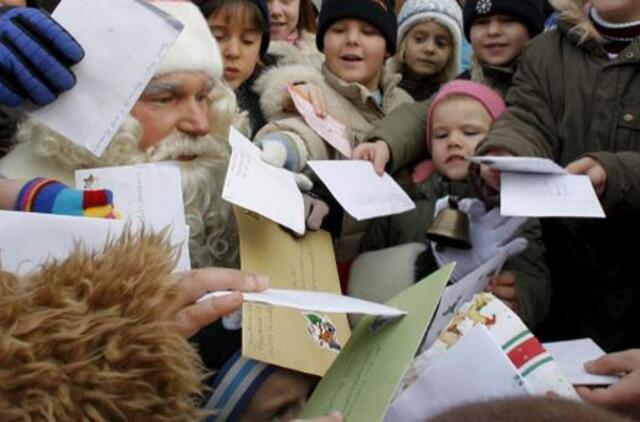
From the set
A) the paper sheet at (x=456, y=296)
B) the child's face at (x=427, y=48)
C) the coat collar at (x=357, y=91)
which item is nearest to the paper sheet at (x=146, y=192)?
the paper sheet at (x=456, y=296)

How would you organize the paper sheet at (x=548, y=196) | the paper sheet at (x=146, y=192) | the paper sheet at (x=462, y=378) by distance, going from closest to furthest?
the paper sheet at (x=462, y=378)
the paper sheet at (x=146, y=192)
the paper sheet at (x=548, y=196)

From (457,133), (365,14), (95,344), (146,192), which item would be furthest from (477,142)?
(95,344)

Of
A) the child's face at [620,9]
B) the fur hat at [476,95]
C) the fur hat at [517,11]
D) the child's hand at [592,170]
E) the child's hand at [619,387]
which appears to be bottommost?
the child's hand at [619,387]

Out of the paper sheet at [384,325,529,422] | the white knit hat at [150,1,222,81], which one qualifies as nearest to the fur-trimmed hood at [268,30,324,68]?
the white knit hat at [150,1,222,81]

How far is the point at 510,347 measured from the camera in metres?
1.28

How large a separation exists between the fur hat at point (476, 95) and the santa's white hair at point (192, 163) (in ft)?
2.31

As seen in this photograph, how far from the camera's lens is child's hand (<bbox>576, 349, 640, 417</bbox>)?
4.34 feet

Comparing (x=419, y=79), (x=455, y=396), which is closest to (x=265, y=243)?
(x=455, y=396)

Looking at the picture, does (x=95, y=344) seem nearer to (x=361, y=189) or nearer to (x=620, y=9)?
(x=361, y=189)

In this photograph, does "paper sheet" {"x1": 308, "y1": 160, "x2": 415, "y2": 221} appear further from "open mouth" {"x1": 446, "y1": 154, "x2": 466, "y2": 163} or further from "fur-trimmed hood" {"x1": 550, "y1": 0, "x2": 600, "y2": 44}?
"fur-trimmed hood" {"x1": 550, "y1": 0, "x2": 600, "y2": 44}

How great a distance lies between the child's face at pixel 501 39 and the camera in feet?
8.23

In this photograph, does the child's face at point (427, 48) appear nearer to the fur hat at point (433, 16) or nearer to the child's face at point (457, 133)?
the fur hat at point (433, 16)

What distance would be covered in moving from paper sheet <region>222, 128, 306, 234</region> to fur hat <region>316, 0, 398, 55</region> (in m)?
1.09

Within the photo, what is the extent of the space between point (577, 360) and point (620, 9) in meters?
1.07
